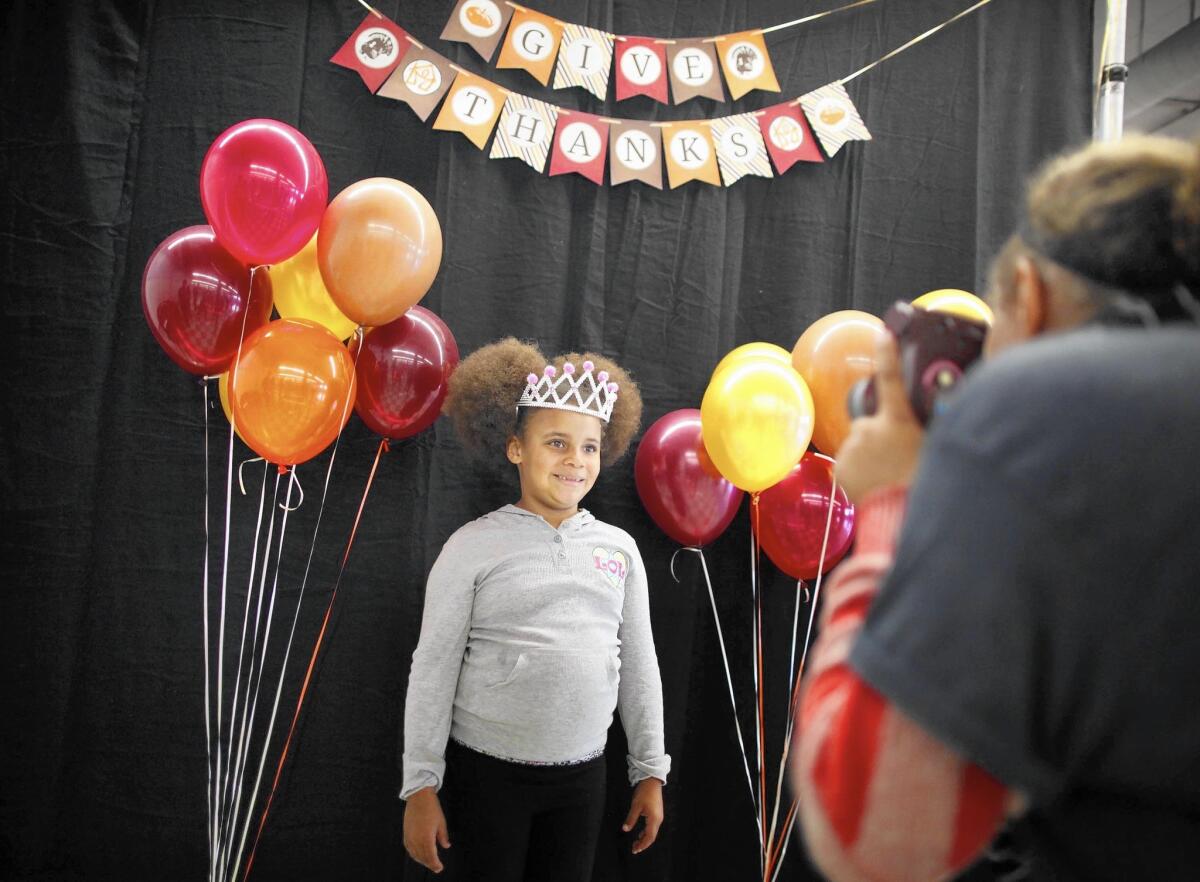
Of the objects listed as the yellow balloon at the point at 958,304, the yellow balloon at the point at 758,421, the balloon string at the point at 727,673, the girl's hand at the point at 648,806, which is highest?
the yellow balloon at the point at 958,304

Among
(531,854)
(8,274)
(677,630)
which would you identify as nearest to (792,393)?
(677,630)

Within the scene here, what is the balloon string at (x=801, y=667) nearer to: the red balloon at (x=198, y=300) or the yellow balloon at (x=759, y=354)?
the yellow balloon at (x=759, y=354)

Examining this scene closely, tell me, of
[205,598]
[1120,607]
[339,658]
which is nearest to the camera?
[1120,607]

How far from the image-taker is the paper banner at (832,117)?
7.77 ft

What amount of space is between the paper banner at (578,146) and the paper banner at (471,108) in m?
0.17

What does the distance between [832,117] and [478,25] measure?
93cm

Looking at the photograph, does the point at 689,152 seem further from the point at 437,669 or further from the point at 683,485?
the point at 437,669

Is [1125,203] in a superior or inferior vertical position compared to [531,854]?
superior

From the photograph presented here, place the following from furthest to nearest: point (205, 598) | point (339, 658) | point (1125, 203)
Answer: point (339, 658) < point (205, 598) < point (1125, 203)

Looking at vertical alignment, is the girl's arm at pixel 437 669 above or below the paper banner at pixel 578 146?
below

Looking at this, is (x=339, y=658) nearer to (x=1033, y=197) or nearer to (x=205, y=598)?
(x=205, y=598)

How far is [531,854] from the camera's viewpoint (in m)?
1.87

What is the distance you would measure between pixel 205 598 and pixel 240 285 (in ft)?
2.26

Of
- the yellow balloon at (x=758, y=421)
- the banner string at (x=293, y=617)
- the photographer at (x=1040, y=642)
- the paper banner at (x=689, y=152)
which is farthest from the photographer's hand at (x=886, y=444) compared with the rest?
the paper banner at (x=689, y=152)
